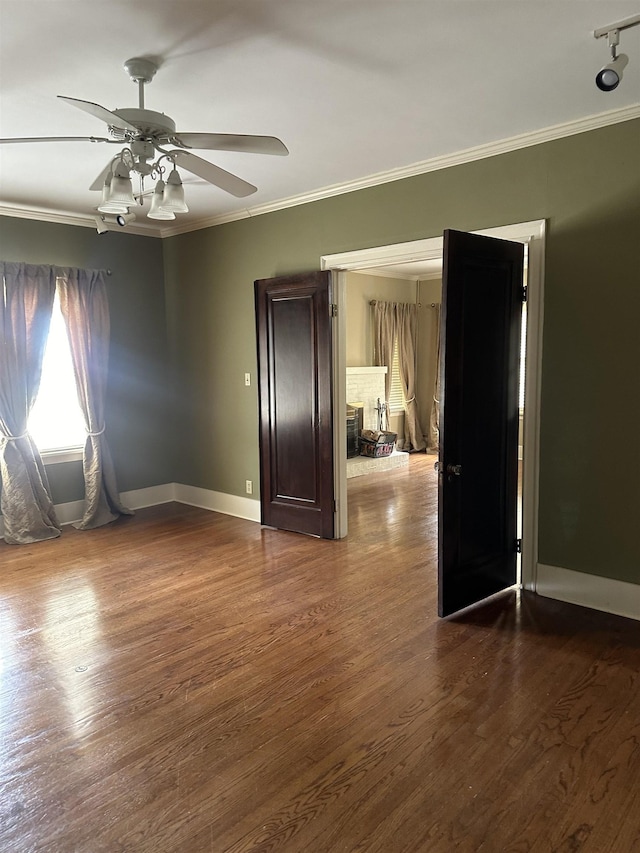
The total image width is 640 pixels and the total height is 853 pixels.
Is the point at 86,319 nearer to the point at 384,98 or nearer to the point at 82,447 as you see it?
the point at 82,447

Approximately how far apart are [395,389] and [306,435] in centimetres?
423

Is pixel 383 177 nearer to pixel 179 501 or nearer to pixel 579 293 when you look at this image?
pixel 579 293

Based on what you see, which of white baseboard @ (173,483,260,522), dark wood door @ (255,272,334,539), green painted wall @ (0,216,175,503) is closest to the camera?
dark wood door @ (255,272,334,539)

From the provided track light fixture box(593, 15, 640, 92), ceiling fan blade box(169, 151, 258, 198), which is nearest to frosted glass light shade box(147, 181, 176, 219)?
ceiling fan blade box(169, 151, 258, 198)

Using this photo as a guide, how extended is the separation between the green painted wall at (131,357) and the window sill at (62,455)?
0.05 metres

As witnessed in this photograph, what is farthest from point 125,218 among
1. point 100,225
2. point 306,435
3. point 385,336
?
point 385,336

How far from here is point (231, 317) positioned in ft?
17.8

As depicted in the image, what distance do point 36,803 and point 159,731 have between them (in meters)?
0.49

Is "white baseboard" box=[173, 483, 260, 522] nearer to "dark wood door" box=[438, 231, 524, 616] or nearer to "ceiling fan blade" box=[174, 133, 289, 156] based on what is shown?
"dark wood door" box=[438, 231, 524, 616]

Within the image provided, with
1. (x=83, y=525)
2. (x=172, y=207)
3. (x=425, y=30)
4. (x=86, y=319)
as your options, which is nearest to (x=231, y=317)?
(x=86, y=319)

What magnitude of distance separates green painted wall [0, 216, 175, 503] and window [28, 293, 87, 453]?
23 centimetres

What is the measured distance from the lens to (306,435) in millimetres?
4840

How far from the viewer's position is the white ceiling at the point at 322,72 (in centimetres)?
220

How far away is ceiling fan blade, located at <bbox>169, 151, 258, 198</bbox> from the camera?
2.62 m
